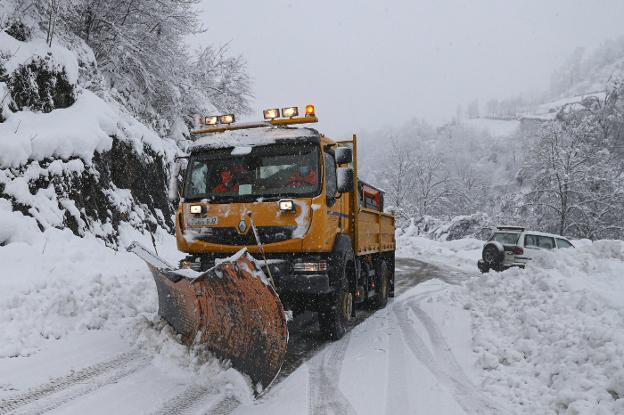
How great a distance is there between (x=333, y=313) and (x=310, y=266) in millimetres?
970

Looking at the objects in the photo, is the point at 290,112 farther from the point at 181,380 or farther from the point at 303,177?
the point at 181,380

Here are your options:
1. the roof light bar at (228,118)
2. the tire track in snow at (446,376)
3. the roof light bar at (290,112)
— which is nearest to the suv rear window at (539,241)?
the tire track in snow at (446,376)

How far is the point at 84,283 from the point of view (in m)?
7.09

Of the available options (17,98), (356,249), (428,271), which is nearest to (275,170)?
(356,249)

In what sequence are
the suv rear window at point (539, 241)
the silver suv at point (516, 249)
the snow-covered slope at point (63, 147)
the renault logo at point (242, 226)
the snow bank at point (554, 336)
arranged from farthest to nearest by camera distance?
the suv rear window at point (539, 241), the silver suv at point (516, 249), the snow-covered slope at point (63, 147), the renault logo at point (242, 226), the snow bank at point (554, 336)

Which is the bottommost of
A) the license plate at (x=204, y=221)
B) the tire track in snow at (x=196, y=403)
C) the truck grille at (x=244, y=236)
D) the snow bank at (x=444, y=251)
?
the snow bank at (x=444, y=251)

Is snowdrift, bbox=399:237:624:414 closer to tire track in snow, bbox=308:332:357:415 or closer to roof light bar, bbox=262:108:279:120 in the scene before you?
tire track in snow, bbox=308:332:357:415

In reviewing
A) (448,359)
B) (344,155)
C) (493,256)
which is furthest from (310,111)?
(493,256)

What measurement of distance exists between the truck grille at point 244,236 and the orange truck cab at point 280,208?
13 millimetres

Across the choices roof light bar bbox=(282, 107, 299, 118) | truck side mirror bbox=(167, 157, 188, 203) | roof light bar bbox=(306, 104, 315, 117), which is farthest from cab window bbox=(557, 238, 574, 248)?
truck side mirror bbox=(167, 157, 188, 203)

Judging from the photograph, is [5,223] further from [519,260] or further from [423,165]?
[423,165]

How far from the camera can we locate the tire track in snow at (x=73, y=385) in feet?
13.1

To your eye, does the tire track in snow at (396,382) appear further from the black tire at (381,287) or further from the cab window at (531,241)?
the cab window at (531,241)

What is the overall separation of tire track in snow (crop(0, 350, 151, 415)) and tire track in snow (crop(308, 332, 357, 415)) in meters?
1.90
